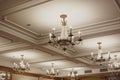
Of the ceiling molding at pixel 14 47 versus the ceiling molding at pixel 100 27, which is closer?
the ceiling molding at pixel 100 27

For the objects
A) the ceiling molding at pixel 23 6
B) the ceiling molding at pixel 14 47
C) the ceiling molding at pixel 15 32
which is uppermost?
the ceiling molding at pixel 23 6

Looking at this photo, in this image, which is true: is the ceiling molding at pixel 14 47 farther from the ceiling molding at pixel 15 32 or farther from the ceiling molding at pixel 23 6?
the ceiling molding at pixel 23 6

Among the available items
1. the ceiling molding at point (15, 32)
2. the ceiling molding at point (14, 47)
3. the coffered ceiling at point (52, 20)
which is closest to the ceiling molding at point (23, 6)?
the coffered ceiling at point (52, 20)

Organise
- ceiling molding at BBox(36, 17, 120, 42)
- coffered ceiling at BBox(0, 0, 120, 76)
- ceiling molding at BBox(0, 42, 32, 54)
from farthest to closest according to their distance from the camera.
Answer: ceiling molding at BBox(0, 42, 32, 54), ceiling molding at BBox(36, 17, 120, 42), coffered ceiling at BBox(0, 0, 120, 76)

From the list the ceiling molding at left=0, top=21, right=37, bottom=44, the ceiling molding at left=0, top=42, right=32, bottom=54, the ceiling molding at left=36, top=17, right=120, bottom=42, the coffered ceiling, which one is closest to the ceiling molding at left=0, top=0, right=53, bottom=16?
the coffered ceiling

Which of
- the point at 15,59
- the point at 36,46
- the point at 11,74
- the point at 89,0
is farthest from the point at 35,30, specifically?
Result: the point at 11,74

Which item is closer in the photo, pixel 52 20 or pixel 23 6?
pixel 23 6

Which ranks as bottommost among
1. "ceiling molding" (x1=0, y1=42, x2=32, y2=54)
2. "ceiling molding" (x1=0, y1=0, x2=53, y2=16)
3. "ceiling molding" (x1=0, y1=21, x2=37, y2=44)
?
"ceiling molding" (x1=0, y1=42, x2=32, y2=54)

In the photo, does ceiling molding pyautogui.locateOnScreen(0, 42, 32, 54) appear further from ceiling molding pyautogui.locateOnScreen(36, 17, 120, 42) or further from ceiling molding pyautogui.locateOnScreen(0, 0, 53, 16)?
ceiling molding pyautogui.locateOnScreen(0, 0, 53, 16)

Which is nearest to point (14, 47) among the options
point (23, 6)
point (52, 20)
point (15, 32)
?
point (15, 32)

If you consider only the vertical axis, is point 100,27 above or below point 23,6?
below

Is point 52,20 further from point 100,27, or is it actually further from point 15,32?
point 100,27

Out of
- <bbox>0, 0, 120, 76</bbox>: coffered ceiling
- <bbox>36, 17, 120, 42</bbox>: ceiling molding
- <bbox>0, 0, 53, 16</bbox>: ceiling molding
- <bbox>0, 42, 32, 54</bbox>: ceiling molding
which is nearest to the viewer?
<bbox>0, 0, 53, 16</bbox>: ceiling molding

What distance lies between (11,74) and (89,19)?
7645mm
